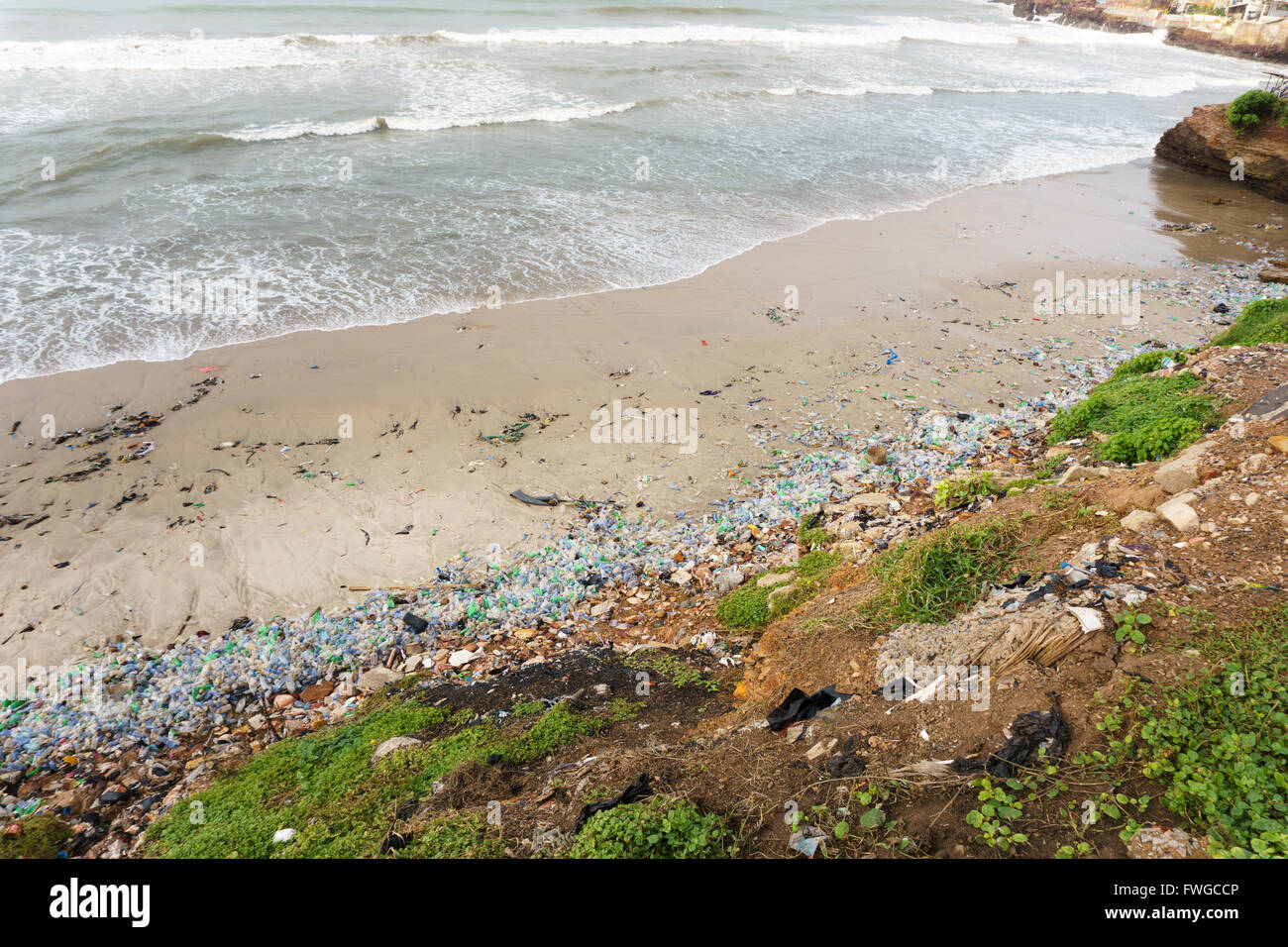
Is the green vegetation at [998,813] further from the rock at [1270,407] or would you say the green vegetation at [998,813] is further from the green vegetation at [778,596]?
the rock at [1270,407]

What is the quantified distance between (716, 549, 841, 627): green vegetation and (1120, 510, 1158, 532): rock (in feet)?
7.46

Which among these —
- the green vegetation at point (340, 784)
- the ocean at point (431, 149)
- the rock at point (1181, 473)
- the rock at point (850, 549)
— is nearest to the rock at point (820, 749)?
the green vegetation at point (340, 784)

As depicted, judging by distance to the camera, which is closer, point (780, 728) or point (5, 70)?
point (780, 728)

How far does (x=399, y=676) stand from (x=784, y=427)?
5.81 metres

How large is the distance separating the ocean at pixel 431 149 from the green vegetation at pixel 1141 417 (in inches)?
299

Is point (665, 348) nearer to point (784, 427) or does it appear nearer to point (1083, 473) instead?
point (784, 427)

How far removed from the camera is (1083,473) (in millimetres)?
6645

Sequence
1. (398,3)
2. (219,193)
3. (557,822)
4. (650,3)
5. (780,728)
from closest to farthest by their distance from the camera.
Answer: (557,822) < (780,728) < (219,193) < (398,3) < (650,3)

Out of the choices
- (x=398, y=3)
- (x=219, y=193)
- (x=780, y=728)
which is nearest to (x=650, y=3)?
(x=398, y=3)

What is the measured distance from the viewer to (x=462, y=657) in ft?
20.7

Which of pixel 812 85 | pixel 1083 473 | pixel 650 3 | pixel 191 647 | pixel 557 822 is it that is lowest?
pixel 191 647

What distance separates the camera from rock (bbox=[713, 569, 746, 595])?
6.87m

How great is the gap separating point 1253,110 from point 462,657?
84.5ft

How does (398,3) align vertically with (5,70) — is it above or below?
above
